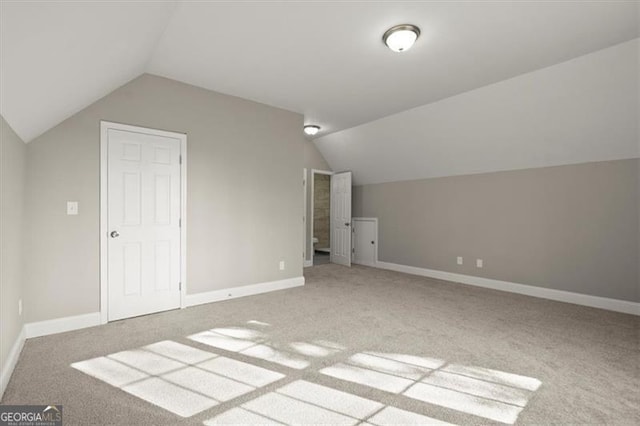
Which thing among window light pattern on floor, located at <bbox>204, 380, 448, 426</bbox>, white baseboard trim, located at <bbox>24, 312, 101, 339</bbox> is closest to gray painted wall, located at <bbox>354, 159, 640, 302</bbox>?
window light pattern on floor, located at <bbox>204, 380, 448, 426</bbox>

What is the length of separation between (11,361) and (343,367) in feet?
7.63

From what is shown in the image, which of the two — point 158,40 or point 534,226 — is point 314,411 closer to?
point 158,40

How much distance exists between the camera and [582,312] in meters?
3.65

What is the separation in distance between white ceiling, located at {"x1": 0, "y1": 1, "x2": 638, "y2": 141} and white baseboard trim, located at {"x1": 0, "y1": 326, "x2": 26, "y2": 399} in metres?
1.61

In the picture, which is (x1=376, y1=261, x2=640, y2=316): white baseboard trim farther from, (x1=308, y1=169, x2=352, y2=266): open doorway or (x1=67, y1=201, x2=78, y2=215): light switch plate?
(x1=67, y1=201, x2=78, y2=215): light switch plate

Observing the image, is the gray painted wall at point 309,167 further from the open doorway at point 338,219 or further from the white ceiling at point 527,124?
the white ceiling at point 527,124

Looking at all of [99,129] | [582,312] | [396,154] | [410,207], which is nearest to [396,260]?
[410,207]

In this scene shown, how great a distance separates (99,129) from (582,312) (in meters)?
5.62

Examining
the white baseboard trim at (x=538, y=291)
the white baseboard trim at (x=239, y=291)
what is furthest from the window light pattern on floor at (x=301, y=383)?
the white baseboard trim at (x=538, y=291)

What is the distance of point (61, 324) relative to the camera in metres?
3.01

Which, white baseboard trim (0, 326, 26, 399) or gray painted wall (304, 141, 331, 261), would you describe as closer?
white baseboard trim (0, 326, 26, 399)

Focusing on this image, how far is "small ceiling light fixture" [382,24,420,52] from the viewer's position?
8.56ft

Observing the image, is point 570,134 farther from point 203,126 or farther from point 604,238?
point 203,126

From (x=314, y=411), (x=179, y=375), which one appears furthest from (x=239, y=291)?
(x=314, y=411)
